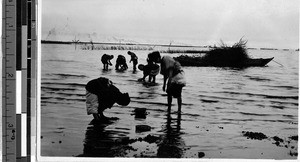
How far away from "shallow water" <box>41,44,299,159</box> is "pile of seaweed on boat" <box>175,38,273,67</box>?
2cm

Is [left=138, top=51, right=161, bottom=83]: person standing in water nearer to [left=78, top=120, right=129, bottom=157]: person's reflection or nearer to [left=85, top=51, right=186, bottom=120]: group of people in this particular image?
[left=85, top=51, right=186, bottom=120]: group of people

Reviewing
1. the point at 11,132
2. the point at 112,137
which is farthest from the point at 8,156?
the point at 112,137

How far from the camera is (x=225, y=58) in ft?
7.11

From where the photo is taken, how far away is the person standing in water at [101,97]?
2145 millimetres

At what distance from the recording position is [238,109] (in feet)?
7.06

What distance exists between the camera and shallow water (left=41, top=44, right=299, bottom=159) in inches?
84.2

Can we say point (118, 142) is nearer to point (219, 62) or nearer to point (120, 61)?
point (120, 61)

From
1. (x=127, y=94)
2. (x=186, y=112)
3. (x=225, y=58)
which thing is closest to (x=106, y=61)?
(x=127, y=94)

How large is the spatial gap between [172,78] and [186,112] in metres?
0.15

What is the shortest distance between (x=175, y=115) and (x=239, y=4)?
20.6 inches

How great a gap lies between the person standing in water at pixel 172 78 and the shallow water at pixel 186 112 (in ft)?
0.07

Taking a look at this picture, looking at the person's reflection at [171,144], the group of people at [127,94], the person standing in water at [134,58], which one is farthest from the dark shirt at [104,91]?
the person's reflection at [171,144]

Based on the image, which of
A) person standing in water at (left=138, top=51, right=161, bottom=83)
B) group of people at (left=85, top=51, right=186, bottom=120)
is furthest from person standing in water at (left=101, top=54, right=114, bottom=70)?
person standing in water at (left=138, top=51, right=161, bottom=83)

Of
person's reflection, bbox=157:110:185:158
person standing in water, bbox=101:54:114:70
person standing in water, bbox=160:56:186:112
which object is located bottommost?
person's reflection, bbox=157:110:185:158
